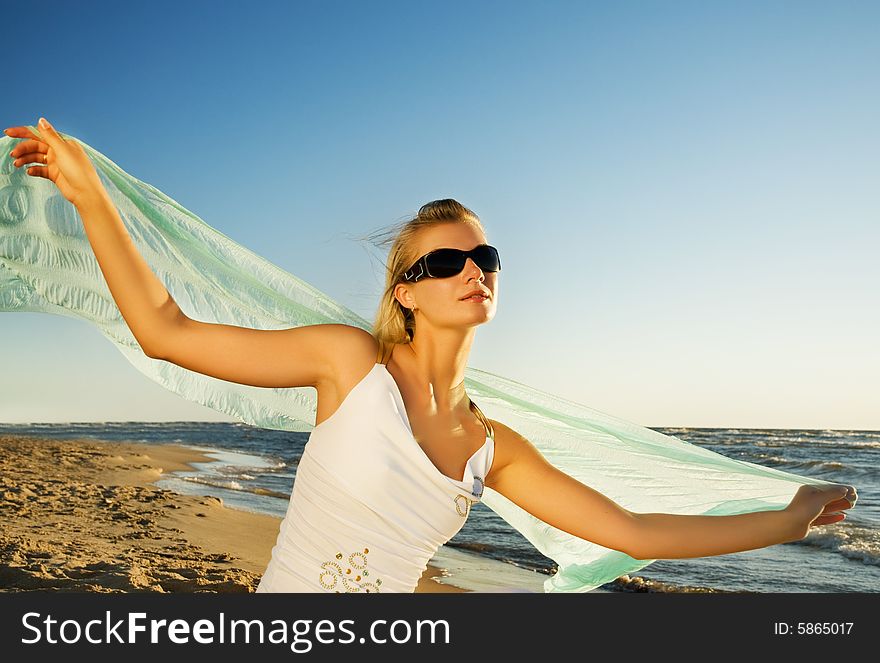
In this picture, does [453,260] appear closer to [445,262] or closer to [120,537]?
[445,262]

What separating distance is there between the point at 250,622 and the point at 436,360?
1.22 metres

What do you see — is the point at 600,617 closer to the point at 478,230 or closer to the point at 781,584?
the point at 478,230

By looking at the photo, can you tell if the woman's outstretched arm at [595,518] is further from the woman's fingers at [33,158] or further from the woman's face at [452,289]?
the woman's fingers at [33,158]

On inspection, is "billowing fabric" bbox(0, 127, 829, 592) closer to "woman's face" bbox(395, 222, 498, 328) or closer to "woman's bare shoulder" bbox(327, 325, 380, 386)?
"woman's face" bbox(395, 222, 498, 328)

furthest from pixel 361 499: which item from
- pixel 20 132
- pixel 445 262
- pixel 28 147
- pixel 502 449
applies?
pixel 20 132

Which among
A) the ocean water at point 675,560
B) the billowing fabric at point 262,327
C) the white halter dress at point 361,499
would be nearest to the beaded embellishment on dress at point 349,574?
the white halter dress at point 361,499

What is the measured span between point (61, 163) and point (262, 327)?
145cm

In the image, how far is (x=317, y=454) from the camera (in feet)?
7.45

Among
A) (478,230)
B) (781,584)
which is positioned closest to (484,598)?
(478,230)

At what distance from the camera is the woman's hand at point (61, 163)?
221 cm

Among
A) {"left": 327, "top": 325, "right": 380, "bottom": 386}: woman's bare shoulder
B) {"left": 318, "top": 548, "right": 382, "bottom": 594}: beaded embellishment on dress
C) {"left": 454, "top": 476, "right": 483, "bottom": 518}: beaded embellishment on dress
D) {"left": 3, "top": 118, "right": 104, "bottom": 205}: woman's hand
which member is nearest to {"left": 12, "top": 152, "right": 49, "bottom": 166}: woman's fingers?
{"left": 3, "top": 118, "right": 104, "bottom": 205}: woman's hand

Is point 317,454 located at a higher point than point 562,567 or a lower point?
higher

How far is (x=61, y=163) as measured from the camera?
7.26ft

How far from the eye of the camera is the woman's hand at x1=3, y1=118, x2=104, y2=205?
2205 millimetres
